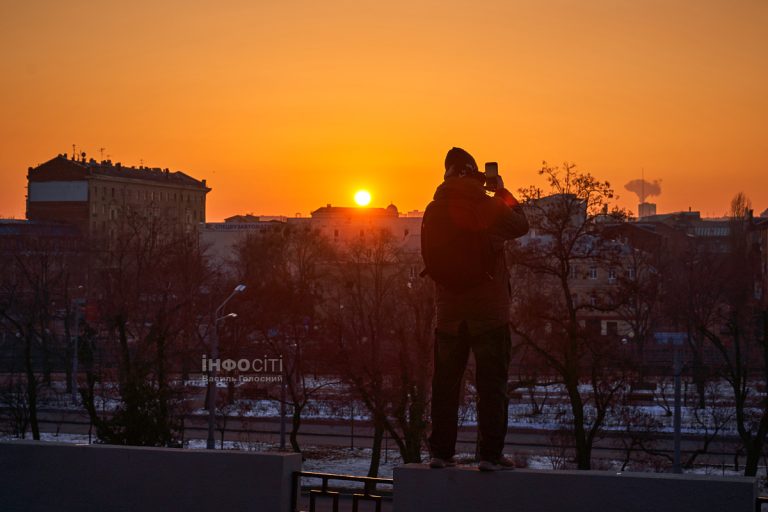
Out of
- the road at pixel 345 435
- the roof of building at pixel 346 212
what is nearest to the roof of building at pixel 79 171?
the roof of building at pixel 346 212

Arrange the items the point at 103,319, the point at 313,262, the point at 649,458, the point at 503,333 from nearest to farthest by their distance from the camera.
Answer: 1. the point at 503,333
2. the point at 649,458
3. the point at 103,319
4. the point at 313,262

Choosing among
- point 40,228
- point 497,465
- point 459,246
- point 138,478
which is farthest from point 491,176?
point 40,228

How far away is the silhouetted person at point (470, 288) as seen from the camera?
277 inches

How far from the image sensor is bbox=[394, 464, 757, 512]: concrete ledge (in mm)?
6004

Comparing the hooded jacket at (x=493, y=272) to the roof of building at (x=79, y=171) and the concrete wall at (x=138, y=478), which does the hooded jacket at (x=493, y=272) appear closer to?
the concrete wall at (x=138, y=478)

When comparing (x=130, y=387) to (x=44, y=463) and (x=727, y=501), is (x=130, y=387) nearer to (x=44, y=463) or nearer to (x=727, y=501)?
(x=44, y=463)

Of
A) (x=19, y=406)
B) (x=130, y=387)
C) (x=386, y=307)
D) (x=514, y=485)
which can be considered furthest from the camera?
(x=386, y=307)

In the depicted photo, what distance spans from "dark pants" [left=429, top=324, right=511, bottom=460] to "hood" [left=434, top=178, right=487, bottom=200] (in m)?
0.82

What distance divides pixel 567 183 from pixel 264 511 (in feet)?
98.1

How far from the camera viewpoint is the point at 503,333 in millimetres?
7109

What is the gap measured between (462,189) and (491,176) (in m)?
0.21

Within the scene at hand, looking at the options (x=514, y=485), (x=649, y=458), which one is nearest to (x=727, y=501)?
(x=514, y=485)

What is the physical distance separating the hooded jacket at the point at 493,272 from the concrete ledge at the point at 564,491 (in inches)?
38.0

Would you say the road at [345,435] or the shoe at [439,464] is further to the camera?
the road at [345,435]
